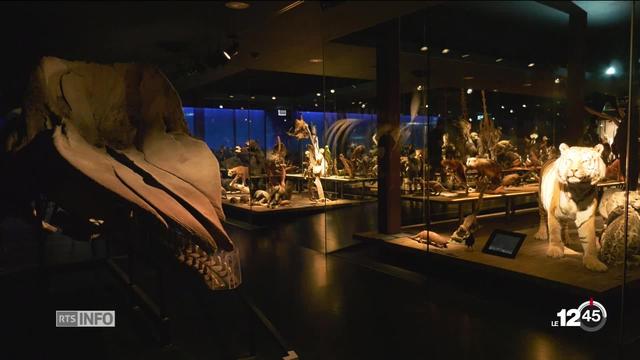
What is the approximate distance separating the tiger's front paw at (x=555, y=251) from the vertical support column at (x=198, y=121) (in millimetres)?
4115

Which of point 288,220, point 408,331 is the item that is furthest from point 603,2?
point 288,220

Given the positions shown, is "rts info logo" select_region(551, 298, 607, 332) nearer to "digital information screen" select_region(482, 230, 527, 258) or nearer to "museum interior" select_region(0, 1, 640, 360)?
"museum interior" select_region(0, 1, 640, 360)

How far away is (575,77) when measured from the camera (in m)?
3.13

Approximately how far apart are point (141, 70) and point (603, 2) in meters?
2.60

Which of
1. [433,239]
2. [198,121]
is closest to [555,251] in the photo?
[433,239]

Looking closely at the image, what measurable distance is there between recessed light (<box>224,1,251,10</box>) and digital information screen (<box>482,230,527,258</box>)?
2.88 metres

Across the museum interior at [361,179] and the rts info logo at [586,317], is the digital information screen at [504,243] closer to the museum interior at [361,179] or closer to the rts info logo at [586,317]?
the museum interior at [361,179]

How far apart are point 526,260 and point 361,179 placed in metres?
3.01

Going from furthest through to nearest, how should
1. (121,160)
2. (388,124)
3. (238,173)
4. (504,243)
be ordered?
A: 1. (238,173)
2. (388,124)
3. (504,243)
4. (121,160)

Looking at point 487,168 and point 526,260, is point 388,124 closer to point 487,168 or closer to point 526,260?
point 487,168

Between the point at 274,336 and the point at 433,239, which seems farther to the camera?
the point at 433,239

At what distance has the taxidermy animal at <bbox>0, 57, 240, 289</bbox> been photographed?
5.60 feet

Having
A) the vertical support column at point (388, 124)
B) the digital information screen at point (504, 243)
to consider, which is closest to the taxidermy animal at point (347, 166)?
the vertical support column at point (388, 124)

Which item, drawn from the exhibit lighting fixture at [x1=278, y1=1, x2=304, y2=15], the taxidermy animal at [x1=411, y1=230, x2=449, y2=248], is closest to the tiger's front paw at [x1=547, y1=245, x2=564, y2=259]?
the taxidermy animal at [x1=411, y1=230, x2=449, y2=248]
